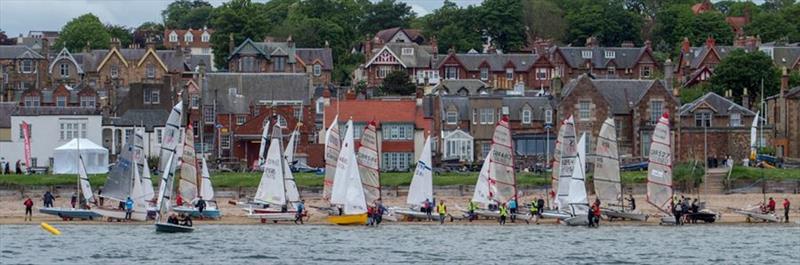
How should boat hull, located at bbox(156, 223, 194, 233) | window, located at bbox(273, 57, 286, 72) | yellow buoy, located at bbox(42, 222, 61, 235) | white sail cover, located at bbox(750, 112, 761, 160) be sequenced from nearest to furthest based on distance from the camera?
yellow buoy, located at bbox(42, 222, 61, 235) → boat hull, located at bbox(156, 223, 194, 233) → white sail cover, located at bbox(750, 112, 761, 160) → window, located at bbox(273, 57, 286, 72)

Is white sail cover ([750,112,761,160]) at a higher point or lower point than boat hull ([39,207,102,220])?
higher

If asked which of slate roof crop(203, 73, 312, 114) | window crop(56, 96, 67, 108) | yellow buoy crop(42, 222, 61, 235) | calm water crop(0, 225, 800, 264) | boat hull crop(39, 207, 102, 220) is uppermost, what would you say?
slate roof crop(203, 73, 312, 114)

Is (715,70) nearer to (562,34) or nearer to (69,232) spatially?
(562,34)

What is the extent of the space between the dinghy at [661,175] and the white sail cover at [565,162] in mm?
3642

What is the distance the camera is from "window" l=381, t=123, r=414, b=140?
382ft

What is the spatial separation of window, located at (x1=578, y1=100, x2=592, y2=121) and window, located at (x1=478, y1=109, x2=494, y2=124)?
509 centimetres

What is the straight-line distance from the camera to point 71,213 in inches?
3595

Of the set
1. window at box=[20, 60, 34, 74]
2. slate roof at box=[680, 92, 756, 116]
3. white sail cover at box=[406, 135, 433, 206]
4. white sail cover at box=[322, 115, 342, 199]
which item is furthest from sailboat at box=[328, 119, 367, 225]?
window at box=[20, 60, 34, 74]

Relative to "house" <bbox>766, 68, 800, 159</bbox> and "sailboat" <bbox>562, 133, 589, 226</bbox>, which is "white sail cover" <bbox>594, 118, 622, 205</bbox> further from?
"house" <bbox>766, 68, 800, 159</bbox>

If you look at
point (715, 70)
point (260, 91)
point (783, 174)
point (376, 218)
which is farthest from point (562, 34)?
point (376, 218)

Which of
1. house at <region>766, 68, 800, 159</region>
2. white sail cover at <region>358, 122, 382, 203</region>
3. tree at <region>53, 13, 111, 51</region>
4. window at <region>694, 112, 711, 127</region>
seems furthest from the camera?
tree at <region>53, 13, 111, 51</region>

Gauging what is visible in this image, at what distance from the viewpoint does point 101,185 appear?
10256 cm

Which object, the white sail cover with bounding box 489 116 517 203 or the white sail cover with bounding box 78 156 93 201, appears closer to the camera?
the white sail cover with bounding box 78 156 93 201

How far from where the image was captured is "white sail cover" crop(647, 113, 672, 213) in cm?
9200
